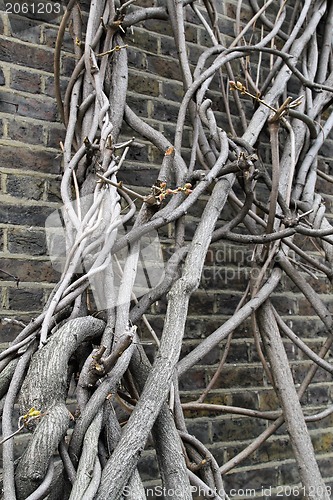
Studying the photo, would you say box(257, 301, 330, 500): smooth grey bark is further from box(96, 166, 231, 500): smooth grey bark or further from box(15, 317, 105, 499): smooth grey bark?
box(15, 317, 105, 499): smooth grey bark

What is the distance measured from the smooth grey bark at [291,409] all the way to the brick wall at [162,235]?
9.7 inches

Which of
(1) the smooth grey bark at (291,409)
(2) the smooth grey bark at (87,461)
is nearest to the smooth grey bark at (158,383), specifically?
(2) the smooth grey bark at (87,461)

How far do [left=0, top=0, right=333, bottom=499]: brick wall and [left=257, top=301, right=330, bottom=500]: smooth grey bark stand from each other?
0.81 feet

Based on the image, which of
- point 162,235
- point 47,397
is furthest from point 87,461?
point 162,235

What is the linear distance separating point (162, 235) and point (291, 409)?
0.63 metres

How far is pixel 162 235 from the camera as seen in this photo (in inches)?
72.7

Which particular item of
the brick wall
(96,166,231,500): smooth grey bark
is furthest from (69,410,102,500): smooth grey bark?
the brick wall

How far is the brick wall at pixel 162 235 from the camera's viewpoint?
63.0 inches

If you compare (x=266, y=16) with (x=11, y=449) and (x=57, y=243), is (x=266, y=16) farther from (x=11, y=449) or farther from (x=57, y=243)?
(x=11, y=449)

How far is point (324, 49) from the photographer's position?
2.11m

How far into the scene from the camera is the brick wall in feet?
5.25

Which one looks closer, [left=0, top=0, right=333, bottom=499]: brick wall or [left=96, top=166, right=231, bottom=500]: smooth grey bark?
[left=96, top=166, right=231, bottom=500]: smooth grey bark

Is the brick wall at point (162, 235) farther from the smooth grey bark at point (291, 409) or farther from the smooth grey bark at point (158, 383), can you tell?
the smooth grey bark at point (158, 383)

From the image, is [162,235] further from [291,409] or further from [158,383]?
[158,383]
